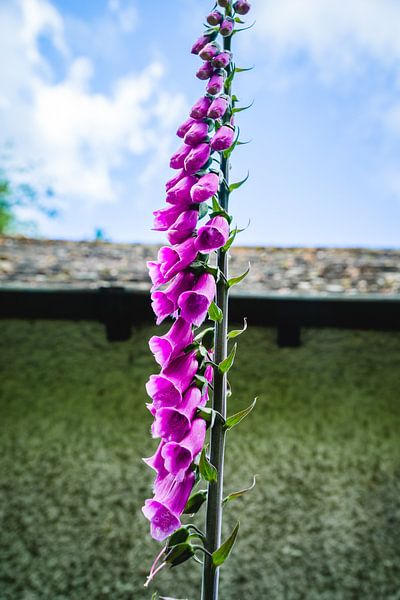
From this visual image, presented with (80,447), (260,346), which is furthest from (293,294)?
(80,447)

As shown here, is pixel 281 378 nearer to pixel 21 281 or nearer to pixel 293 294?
pixel 293 294

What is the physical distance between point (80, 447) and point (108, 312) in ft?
2.80

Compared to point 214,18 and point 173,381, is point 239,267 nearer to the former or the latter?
point 214,18

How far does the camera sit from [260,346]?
327 centimetres

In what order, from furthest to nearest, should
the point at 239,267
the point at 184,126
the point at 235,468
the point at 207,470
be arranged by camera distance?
the point at 239,267 → the point at 235,468 → the point at 184,126 → the point at 207,470

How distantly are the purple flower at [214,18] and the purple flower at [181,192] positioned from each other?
0.30 meters

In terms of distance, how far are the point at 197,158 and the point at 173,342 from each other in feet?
0.90

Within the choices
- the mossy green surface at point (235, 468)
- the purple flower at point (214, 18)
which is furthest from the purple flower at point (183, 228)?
the mossy green surface at point (235, 468)

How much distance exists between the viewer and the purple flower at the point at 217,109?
0.76 m

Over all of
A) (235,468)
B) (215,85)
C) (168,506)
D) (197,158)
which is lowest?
(235,468)

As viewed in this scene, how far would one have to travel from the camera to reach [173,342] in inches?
28.0

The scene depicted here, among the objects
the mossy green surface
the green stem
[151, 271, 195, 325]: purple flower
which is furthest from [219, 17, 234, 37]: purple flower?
the mossy green surface

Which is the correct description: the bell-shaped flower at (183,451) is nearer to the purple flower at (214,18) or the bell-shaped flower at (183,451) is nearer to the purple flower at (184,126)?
the purple flower at (184,126)

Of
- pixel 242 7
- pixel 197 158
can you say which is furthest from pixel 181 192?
pixel 242 7
